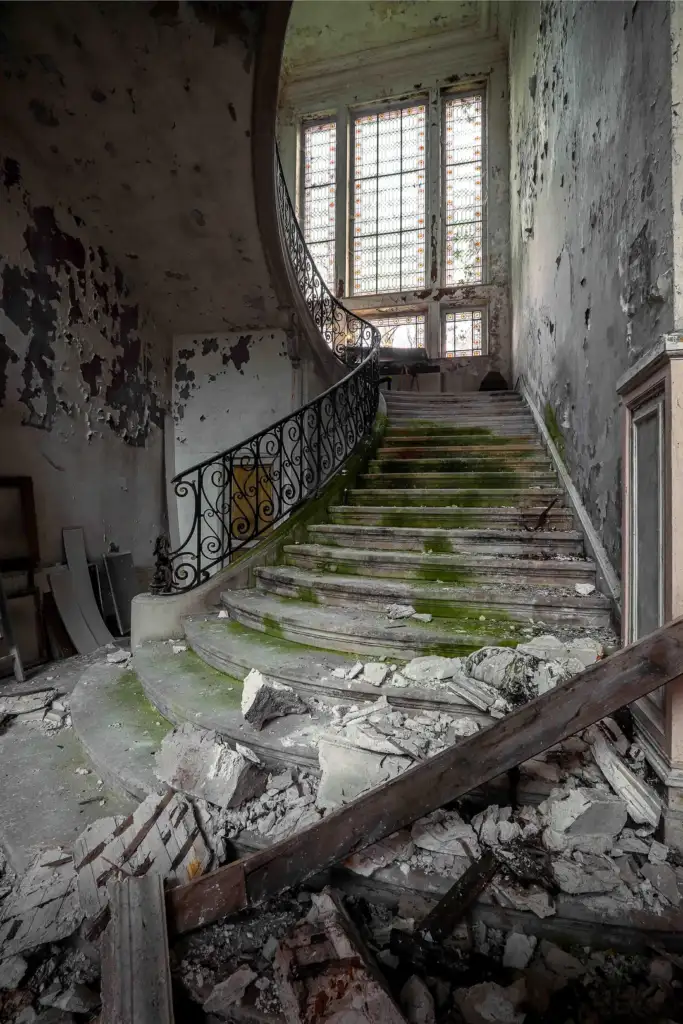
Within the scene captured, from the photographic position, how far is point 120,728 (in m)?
2.73

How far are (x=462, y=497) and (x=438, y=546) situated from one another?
29.2 inches

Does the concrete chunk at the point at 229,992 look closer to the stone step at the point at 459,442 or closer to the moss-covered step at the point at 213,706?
the moss-covered step at the point at 213,706

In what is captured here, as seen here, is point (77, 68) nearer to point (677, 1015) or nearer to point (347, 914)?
point (347, 914)

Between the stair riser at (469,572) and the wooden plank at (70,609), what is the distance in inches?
90.7

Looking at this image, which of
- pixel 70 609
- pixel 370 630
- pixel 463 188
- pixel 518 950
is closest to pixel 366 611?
pixel 370 630

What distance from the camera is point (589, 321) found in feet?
10.7

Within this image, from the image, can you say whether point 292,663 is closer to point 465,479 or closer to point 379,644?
point 379,644

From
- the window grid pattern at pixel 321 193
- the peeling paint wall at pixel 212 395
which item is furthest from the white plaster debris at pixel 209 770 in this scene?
the window grid pattern at pixel 321 193

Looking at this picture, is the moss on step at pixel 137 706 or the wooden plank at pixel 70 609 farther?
the wooden plank at pixel 70 609

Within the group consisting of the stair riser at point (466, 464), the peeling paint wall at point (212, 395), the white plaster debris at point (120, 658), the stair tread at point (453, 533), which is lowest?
the white plaster debris at point (120, 658)

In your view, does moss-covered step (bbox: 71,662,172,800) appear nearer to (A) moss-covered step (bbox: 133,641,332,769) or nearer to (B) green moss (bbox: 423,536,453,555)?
(A) moss-covered step (bbox: 133,641,332,769)

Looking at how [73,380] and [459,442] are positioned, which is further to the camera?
[459,442]

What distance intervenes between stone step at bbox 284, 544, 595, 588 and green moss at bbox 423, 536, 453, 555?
0.14 m

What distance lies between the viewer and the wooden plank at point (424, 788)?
1.55 m
